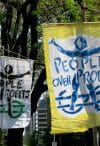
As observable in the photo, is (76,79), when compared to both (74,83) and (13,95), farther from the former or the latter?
(13,95)

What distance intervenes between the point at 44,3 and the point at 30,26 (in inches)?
64.9

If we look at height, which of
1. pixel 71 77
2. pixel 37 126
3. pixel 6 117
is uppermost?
pixel 71 77

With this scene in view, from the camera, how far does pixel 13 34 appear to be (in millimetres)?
22156

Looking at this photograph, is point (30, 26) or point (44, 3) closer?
point (44, 3)

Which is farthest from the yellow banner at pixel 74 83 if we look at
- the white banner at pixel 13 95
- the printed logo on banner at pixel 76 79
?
the white banner at pixel 13 95

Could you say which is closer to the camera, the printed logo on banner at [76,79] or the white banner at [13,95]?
the printed logo on banner at [76,79]

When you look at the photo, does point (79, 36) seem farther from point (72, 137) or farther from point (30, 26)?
point (72, 137)

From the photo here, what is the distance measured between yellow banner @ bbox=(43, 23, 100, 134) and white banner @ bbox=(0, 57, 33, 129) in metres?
1.77

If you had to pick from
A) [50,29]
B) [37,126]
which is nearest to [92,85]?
[50,29]

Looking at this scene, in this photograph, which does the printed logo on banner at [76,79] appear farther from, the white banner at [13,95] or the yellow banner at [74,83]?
the white banner at [13,95]

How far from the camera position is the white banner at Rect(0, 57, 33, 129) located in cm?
1280

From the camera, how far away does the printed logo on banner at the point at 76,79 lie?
11.2 metres

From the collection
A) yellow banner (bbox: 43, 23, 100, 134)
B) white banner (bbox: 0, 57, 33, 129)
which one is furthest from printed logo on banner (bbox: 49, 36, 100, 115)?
white banner (bbox: 0, 57, 33, 129)

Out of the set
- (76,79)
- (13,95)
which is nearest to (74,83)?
(76,79)
